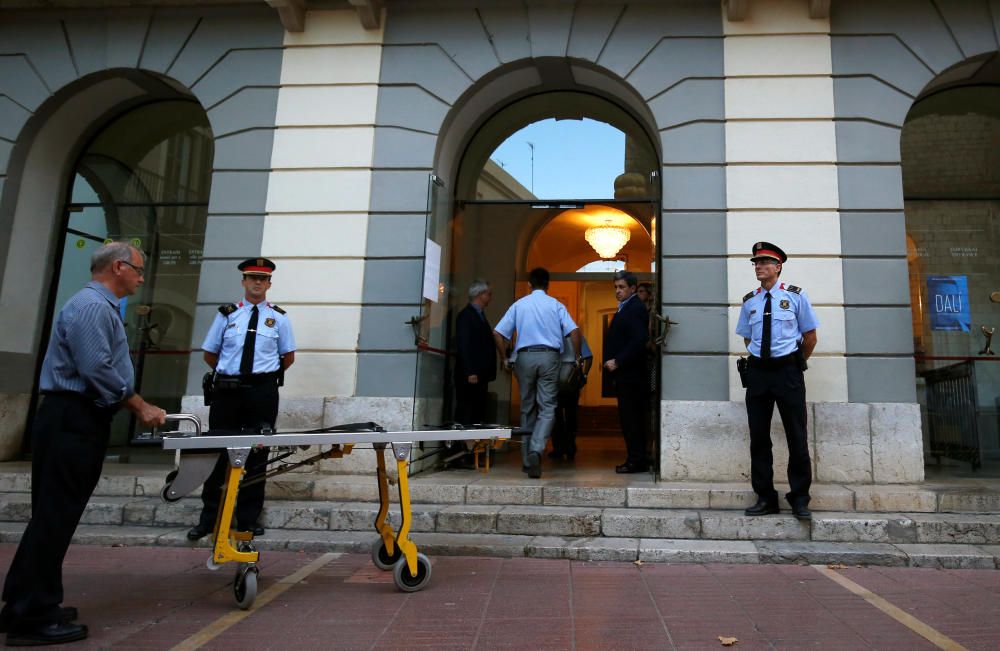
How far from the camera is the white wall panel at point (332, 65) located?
23.3ft

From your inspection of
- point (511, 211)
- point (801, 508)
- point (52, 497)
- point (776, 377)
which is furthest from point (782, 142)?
point (52, 497)

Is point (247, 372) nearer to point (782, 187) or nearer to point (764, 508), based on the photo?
point (764, 508)

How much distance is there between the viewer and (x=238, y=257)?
6867 mm

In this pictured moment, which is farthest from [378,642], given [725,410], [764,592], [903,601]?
[725,410]

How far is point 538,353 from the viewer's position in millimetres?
6477

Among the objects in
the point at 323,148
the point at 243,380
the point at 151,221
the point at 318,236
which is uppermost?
the point at 323,148

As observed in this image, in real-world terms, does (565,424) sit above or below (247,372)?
below

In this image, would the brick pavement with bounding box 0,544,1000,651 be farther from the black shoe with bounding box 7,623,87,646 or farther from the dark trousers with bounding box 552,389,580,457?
the dark trousers with bounding box 552,389,580,457

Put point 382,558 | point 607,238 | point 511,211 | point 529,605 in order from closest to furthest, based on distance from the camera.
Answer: point 529,605, point 382,558, point 511,211, point 607,238

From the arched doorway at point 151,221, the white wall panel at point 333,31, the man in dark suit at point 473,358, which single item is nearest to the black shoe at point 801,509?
the man in dark suit at point 473,358

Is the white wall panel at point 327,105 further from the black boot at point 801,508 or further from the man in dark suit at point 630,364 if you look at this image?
the black boot at point 801,508

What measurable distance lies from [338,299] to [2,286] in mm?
3953

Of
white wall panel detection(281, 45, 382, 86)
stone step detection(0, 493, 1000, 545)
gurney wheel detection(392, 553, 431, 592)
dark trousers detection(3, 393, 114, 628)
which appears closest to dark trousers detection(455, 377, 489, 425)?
stone step detection(0, 493, 1000, 545)

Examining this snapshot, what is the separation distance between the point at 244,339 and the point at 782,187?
520 centimetres
